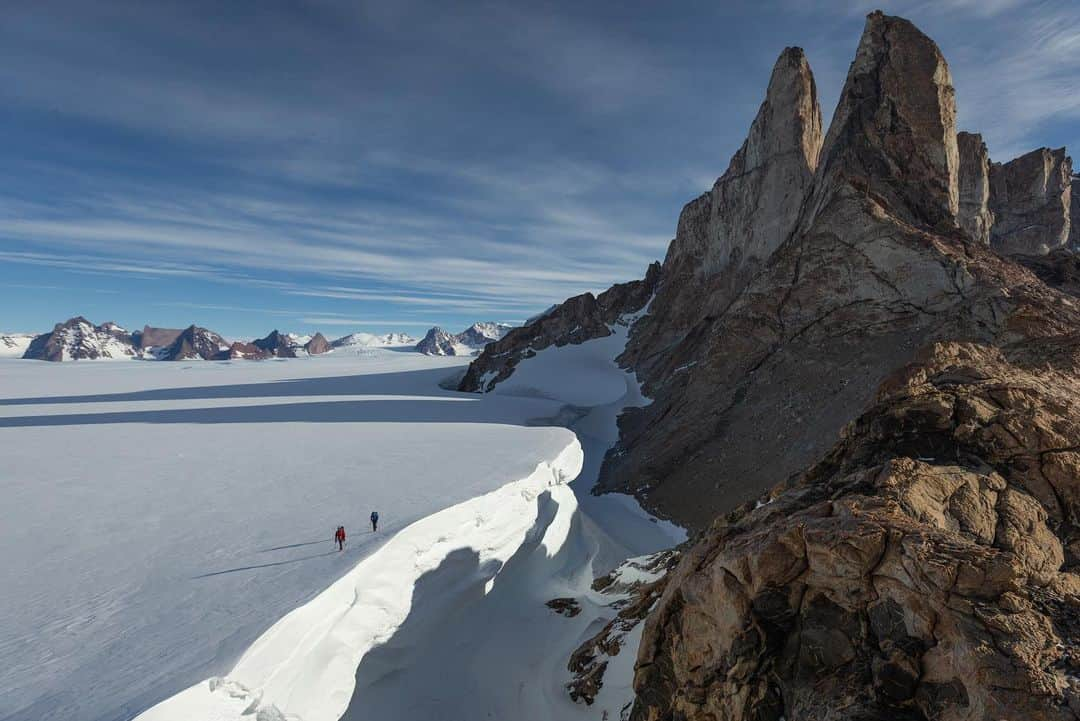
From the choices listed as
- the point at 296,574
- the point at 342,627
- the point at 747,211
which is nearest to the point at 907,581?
the point at 342,627

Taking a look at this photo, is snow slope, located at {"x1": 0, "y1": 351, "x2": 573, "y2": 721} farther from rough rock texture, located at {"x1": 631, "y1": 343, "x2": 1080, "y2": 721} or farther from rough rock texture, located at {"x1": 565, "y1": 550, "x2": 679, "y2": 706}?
rough rock texture, located at {"x1": 631, "y1": 343, "x2": 1080, "y2": 721}

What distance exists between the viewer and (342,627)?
10.2 meters

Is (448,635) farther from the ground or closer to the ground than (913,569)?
closer to the ground

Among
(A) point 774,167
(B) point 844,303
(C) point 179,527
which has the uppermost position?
(A) point 774,167

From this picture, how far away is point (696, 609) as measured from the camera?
7.97 metres

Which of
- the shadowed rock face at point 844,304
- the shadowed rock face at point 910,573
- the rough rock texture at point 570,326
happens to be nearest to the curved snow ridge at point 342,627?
the shadowed rock face at point 910,573

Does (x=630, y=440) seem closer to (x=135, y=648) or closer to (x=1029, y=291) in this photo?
(x=1029, y=291)

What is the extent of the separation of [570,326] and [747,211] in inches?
1250

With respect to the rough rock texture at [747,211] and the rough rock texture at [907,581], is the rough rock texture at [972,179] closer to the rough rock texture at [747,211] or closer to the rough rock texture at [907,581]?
the rough rock texture at [747,211]

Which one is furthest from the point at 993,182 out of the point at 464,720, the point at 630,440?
the point at 464,720

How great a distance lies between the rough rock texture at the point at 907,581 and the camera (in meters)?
5.36

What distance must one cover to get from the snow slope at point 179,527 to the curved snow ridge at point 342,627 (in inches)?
9.2

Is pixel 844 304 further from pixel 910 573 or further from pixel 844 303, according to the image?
pixel 910 573

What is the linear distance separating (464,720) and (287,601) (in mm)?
5332
